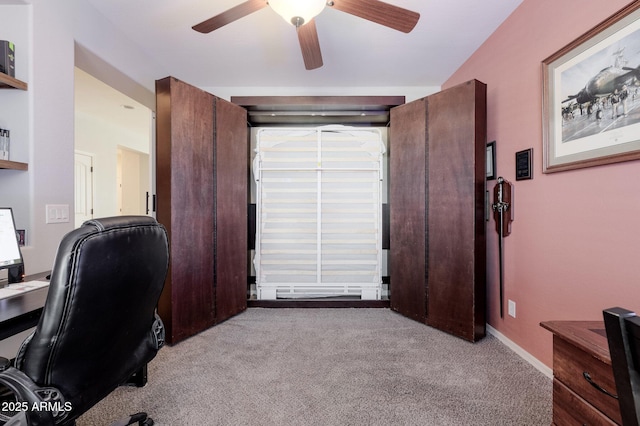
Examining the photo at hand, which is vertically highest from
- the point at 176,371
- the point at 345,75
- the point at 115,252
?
the point at 345,75

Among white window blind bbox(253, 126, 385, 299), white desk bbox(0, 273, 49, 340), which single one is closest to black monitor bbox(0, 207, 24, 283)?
white desk bbox(0, 273, 49, 340)

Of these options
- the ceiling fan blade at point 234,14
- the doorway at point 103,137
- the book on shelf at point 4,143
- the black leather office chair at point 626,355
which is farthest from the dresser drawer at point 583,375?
the doorway at point 103,137

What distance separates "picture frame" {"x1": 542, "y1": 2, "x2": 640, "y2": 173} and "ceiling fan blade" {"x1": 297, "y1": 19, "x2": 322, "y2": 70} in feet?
5.34

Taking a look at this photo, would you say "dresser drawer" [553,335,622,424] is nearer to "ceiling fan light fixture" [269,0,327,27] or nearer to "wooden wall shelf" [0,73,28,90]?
"ceiling fan light fixture" [269,0,327,27]

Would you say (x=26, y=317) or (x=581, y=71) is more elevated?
(x=581, y=71)

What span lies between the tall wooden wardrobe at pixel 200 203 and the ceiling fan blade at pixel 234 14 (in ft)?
2.39

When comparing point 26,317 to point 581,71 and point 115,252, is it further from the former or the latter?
point 581,71

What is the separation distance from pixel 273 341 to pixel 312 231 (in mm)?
1354

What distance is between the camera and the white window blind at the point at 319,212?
11.3 ft

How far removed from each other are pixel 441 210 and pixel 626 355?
7.43 feet

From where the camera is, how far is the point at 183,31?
2578 millimetres

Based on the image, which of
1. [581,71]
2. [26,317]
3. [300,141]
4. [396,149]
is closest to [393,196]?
[396,149]

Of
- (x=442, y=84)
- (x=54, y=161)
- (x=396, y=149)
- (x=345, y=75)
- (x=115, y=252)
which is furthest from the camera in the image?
(x=442, y=84)

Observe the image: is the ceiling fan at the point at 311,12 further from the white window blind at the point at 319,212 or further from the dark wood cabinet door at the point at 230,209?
the white window blind at the point at 319,212
